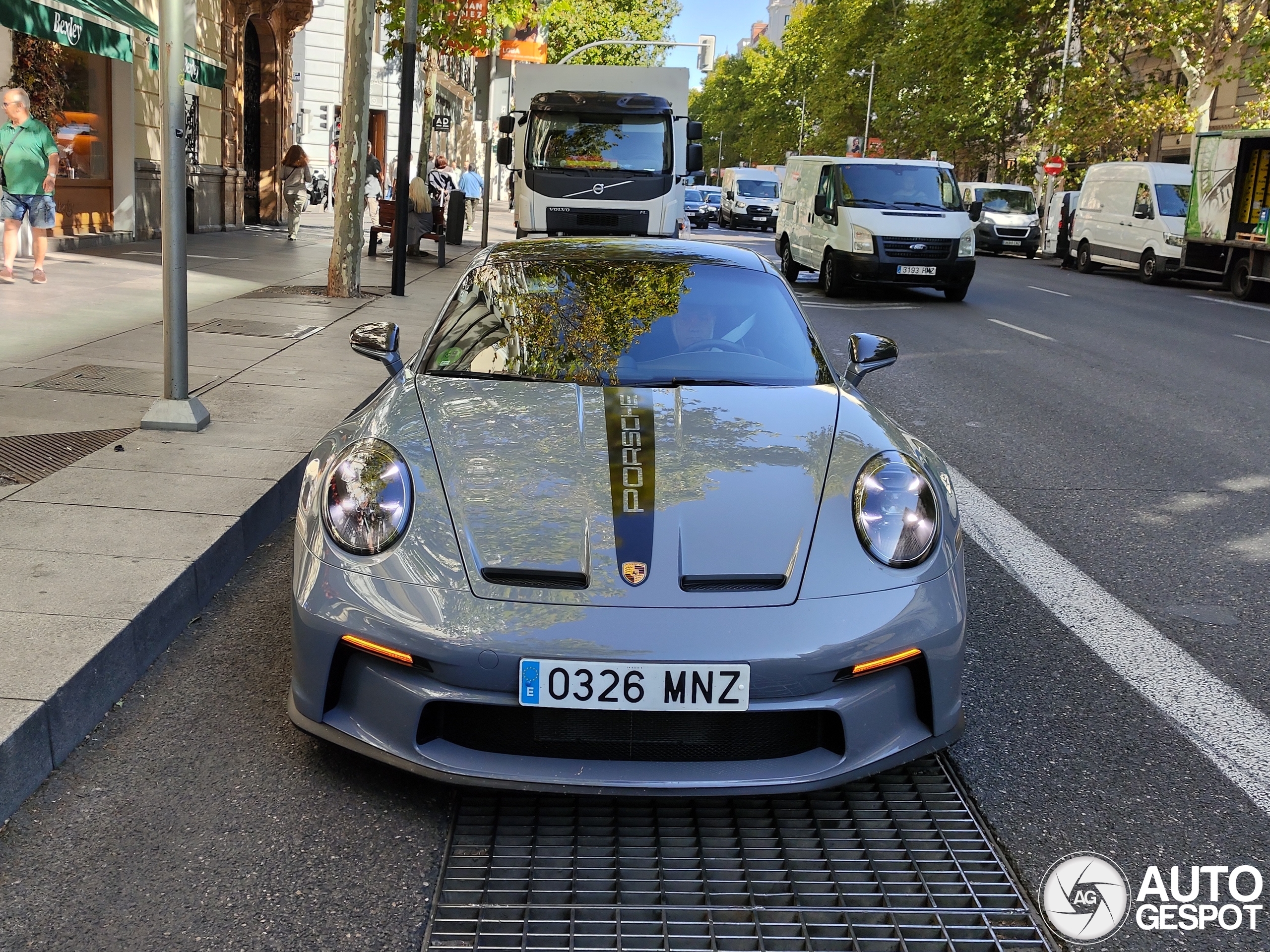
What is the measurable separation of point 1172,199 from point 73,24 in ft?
68.3

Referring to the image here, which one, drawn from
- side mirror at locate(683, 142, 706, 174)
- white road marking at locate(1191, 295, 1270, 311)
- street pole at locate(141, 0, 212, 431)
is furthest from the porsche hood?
white road marking at locate(1191, 295, 1270, 311)

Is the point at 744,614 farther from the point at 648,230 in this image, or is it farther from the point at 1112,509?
the point at 648,230

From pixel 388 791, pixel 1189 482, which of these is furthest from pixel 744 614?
pixel 1189 482

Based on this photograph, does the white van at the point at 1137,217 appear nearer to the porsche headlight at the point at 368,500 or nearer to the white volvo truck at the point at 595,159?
the white volvo truck at the point at 595,159

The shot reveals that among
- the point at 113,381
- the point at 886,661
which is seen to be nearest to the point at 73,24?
the point at 113,381

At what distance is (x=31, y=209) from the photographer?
12930 mm

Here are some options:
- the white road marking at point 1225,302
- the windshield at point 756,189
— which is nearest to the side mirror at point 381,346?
the white road marking at point 1225,302

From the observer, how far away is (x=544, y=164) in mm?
17531

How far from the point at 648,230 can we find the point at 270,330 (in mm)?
7406

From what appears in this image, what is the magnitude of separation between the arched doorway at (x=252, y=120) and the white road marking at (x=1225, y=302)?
17.9 m

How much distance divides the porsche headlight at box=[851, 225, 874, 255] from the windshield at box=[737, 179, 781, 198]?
3213 cm

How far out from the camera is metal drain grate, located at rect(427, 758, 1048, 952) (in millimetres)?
2600

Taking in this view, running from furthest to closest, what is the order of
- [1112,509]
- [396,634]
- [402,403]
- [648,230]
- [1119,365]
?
[648,230]
[1119,365]
[1112,509]
[402,403]
[396,634]

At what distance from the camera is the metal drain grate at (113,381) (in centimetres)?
773
